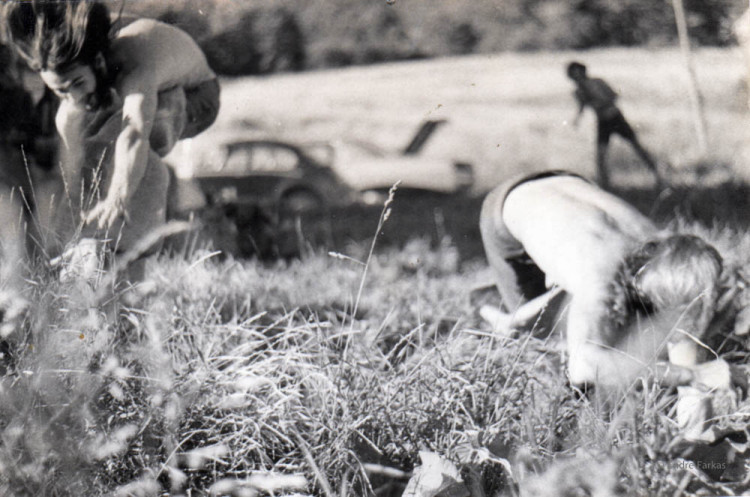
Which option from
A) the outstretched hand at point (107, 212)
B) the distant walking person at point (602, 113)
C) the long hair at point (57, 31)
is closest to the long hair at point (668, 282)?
the distant walking person at point (602, 113)

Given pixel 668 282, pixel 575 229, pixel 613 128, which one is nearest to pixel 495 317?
pixel 575 229

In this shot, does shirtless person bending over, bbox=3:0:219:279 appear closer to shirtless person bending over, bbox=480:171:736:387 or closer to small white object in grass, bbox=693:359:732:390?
shirtless person bending over, bbox=480:171:736:387

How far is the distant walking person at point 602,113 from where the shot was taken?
298cm

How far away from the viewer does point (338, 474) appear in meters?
1.94

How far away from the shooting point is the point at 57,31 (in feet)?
8.94

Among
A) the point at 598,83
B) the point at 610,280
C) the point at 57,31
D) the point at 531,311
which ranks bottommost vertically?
the point at 531,311

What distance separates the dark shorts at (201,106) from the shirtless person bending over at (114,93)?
0.06ft

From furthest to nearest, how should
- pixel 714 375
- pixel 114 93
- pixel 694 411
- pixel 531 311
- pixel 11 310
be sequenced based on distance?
pixel 114 93 < pixel 531 311 < pixel 714 375 < pixel 694 411 < pixel 11 310

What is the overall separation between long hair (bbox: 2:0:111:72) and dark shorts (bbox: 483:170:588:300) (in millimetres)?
1524

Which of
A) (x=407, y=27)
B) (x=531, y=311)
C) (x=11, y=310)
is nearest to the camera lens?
(x=11, y=310)

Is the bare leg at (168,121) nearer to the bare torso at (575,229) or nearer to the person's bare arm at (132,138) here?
the person's bare arm at (132,138)

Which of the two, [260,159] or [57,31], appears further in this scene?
[260,159]

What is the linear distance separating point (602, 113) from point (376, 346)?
1325mm

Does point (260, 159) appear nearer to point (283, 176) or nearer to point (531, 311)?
point (283, 176)
